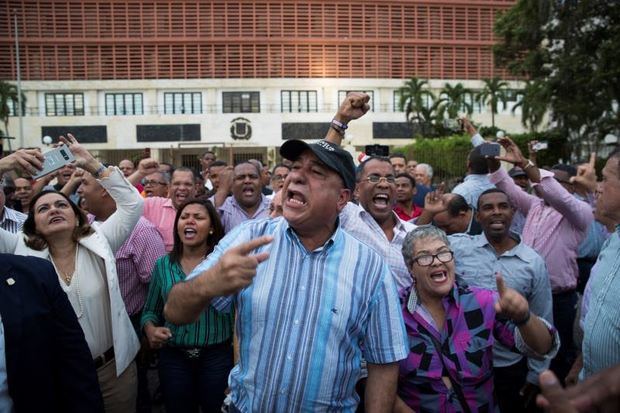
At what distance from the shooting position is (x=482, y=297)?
2.98 meters

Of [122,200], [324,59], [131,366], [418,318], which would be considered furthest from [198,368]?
[324,59]

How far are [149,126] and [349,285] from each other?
147 feet

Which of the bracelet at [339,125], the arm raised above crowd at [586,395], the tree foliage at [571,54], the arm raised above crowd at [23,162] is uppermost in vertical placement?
the tree foliage at [571,54]

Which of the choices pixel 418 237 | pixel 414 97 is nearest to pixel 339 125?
pixel 418 237

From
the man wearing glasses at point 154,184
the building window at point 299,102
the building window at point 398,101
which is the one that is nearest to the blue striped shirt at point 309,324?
the man wearing glasses at point 154,184

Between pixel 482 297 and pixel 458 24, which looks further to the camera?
pixel 458 24

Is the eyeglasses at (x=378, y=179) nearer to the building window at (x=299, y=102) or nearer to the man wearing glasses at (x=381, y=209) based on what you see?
the man wearing glasses at (x=381, y=209)

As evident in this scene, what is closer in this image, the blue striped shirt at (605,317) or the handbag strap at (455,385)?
the blue striped shirt at (605,317)

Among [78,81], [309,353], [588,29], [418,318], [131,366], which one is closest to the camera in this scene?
[309,353]

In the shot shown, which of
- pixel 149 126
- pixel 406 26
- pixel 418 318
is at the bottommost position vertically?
pixel 418 318

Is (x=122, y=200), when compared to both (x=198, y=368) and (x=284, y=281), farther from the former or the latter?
(x=284, y=281)

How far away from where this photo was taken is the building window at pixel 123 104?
4434 cm

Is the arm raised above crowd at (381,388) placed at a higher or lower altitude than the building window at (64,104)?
lower

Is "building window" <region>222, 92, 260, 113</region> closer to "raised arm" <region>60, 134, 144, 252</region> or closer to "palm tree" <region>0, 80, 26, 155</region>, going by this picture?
"palm tree" <region>0, 80, 26, 155</region>
